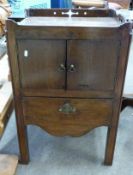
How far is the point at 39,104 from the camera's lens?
42.3 inches

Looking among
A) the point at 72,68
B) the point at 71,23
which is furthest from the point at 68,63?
the point at 71,23

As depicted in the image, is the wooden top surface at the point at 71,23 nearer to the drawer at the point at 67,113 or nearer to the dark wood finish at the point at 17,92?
the dark wood finish at the point at 17,92

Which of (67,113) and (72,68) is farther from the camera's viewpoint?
(67,113)

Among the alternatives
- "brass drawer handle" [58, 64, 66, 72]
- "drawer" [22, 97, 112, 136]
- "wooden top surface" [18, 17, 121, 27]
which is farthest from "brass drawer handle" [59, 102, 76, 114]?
"wooden top surface" [18, 17, 121, 27]

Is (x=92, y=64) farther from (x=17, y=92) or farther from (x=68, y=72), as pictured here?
(x=17, y=92)

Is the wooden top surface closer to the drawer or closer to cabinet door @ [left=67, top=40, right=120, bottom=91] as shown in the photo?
cabinet door @ [left=67, top=40, right=120, bottom=91]

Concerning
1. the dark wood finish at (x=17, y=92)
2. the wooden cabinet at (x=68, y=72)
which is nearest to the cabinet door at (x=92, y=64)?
the wooden cabinet at (x=68, y=72)

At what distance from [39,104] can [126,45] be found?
0.47 m

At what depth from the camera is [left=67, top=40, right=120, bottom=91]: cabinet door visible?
0.92m

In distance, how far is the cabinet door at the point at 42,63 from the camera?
926 millimetres

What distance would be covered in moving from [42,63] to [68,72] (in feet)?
0.39

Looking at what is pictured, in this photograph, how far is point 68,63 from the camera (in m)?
0.96

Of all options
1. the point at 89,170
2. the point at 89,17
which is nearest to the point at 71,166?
the point at 89,170

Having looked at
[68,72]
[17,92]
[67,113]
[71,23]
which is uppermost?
[71,23]
